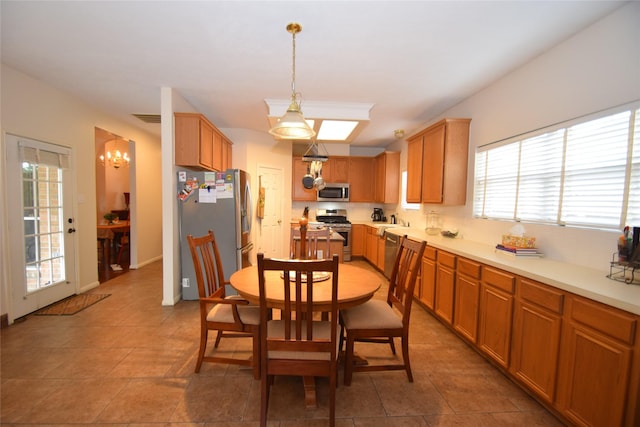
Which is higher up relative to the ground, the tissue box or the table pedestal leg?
the tissue box

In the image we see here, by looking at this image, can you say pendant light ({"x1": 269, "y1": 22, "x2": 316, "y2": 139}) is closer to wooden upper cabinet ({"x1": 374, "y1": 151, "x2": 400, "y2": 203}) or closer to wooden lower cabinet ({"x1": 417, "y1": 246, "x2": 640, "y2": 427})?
wooden lower cabinet ({"x1": 417, "y1": 246, "x2": 640, "y2": 427})

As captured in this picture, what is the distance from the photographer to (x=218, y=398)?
5.70ft

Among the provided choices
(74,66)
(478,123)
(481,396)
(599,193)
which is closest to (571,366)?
(481,396)

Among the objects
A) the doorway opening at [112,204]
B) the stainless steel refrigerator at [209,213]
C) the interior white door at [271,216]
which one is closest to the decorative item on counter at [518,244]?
the stainless steel refrigerator at [209,213]

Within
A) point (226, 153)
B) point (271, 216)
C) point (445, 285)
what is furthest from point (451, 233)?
point (226, 153)

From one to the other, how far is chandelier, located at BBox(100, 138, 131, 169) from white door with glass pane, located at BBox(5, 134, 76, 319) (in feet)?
6.88

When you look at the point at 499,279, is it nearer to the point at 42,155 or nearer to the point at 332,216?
the point at 332,216

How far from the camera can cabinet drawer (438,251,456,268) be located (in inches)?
101

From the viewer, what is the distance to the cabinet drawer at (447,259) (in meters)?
2.56

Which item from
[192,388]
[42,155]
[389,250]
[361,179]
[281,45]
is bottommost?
[192,388]

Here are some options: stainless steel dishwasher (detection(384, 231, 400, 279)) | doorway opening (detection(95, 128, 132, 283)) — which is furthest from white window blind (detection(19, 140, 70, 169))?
stainless steel dishwasher (detection(384, 231, 400, 279))

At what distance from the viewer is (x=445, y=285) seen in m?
2.71

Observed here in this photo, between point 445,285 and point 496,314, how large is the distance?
0.69 m

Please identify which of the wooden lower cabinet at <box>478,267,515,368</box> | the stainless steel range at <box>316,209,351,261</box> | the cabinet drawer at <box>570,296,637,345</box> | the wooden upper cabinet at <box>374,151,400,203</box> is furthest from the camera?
the stainless steel range at <box>316,209,351,261</box>
